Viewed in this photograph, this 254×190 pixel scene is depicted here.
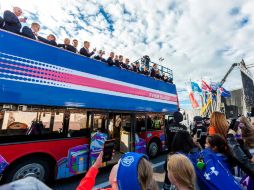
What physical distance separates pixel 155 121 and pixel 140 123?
3.29 ft

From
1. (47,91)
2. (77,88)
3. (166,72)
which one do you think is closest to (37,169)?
(47,91)

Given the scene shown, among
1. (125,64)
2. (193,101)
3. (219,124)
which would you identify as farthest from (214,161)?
(193,101)

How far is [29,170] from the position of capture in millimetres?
4156

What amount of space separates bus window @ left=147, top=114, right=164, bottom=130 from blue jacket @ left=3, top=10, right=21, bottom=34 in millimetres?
5661

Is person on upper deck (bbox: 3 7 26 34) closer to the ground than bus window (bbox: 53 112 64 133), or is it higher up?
higher up

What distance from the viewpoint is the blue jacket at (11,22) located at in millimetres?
4078

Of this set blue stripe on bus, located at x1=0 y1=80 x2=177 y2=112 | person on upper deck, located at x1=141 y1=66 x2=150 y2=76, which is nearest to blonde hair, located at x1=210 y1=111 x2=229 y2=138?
blue stripe on bus, located at x1=0 y1=80 x2=177 y2=112

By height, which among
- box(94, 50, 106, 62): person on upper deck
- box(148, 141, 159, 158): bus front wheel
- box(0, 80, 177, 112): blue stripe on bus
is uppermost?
box(94, 50, 106, 62): person on upper deck

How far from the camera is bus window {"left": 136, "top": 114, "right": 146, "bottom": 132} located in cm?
747

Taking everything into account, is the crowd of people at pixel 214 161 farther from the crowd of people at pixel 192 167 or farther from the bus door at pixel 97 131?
the bus door at pixel 97 131

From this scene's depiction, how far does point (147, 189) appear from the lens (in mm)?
1237

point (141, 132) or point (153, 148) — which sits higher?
point (141, 132)

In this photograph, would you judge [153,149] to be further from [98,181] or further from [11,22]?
[11,22]

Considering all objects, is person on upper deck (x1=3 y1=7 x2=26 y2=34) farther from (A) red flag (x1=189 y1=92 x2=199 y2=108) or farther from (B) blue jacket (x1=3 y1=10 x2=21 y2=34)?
(A) red flag (x1=189 y1=92 x2=199 y2=108)
